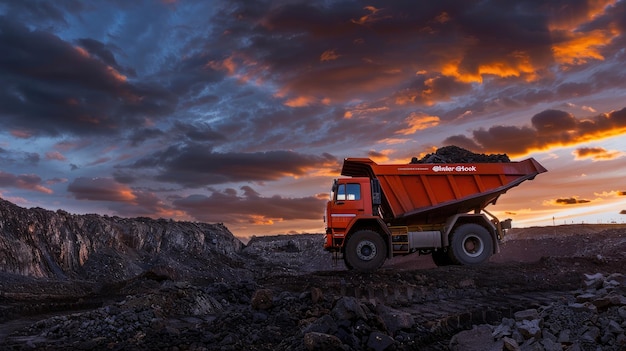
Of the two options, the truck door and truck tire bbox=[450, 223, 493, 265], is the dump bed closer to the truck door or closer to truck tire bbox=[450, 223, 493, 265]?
truck tire bbox=[450, 223, 493, 265]

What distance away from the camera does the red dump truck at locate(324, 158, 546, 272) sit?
1566 centimetres

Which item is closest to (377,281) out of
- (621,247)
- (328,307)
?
(328,307)

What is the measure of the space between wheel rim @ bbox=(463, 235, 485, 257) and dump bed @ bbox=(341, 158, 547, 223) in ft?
3.75

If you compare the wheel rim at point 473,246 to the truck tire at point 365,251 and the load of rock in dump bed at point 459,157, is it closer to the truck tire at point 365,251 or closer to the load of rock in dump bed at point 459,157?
the load of rock in dump bed at point 459,157

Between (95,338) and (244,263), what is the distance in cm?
2617

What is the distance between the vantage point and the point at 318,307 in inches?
389

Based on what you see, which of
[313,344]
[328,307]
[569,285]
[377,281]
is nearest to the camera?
[313,344]

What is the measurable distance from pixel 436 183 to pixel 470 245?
7.90ft

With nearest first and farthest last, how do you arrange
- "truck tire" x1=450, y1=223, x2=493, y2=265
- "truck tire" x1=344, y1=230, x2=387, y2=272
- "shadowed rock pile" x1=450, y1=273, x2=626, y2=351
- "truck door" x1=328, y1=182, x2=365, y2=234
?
1. "shadowed rock pile" x1=450, y1=273, x2=626, y2=351
2. "truck tire" x1=344, y1=230, x2=387, y2=272
3. "truck door" x1=328, y1=182, x2=365, y2=234
4. "truck tire" x1=450, y1=223, x2=493, y2=265

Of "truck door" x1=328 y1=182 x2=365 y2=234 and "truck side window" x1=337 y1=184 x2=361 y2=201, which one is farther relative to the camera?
"truck side window" x1=337 y1=184 x2=361 y2=201

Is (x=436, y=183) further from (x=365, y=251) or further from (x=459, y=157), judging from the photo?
(x=365, y=251)

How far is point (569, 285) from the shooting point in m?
15.1

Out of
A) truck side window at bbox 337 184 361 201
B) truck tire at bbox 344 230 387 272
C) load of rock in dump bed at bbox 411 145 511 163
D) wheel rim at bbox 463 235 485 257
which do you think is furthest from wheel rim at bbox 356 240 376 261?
load of rock in dump bed at bbox 411 145 511 163

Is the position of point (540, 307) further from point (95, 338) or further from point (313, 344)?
point (95, 338)
